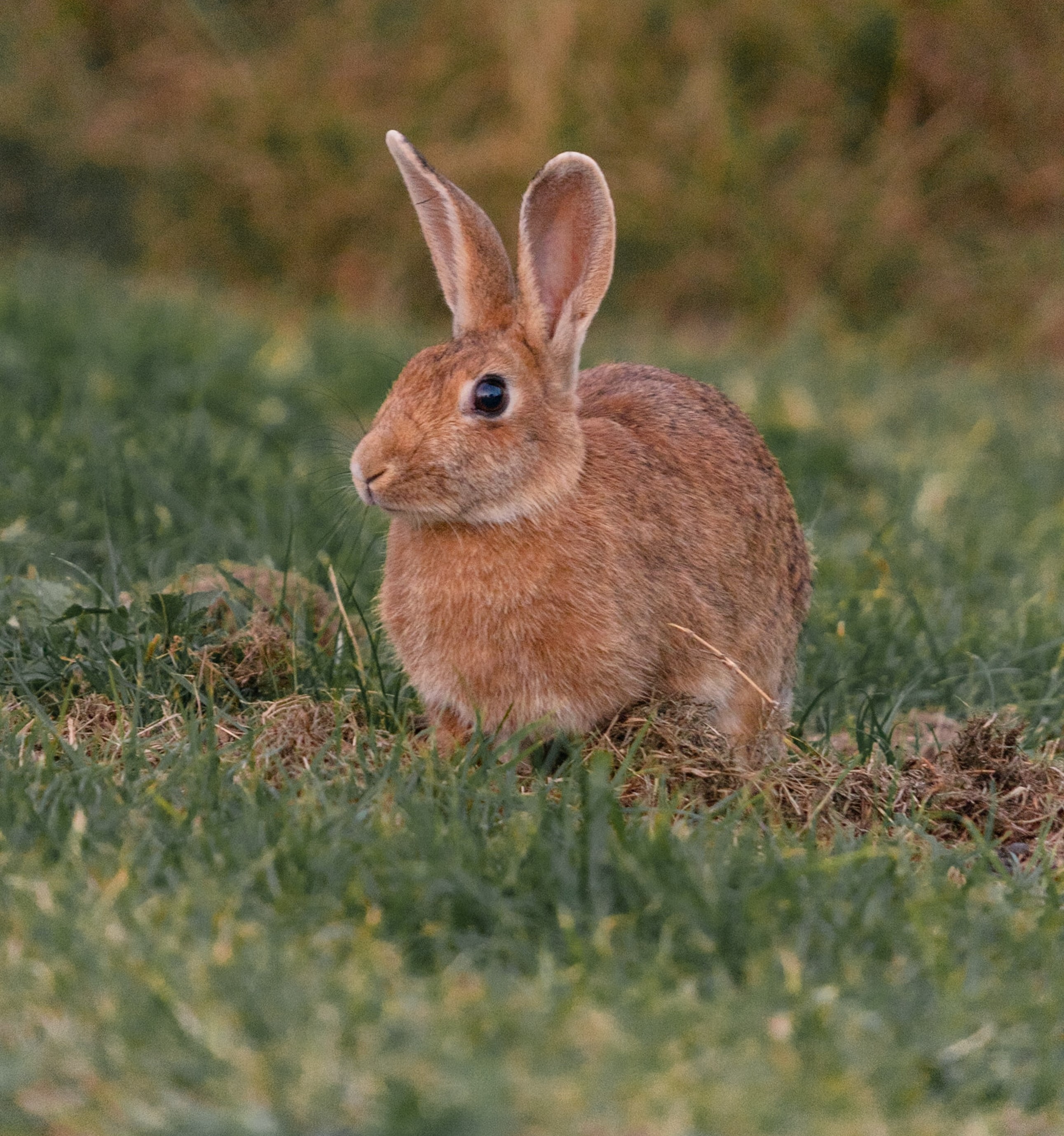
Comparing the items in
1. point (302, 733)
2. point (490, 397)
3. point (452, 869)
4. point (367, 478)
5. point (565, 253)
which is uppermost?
point (565, 253)

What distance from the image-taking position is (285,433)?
5820 millimetres

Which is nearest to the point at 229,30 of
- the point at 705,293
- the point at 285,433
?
the point at 705,293

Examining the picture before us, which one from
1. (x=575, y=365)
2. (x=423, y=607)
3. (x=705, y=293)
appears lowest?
(x=705, y=293)

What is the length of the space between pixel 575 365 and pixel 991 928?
1.37 meters

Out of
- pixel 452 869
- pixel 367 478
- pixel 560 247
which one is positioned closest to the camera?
pixel 452 869

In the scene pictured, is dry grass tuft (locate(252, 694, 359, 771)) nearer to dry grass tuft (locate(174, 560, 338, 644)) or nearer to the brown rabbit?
the brown rabbit

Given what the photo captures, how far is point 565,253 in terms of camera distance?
3203 mm

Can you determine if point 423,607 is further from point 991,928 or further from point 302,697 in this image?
point 991,928

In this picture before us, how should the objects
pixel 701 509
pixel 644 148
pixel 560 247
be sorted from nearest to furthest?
pixel 560 247 → pixel 701 509 → pixel 644 148

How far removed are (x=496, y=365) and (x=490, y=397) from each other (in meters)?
0.06

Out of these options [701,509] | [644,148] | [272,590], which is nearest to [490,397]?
[701,509]

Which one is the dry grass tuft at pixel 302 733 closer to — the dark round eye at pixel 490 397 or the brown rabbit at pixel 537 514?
the brown rabbit at pixel 537 514

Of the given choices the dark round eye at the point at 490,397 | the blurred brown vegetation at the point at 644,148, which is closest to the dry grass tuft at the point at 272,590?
the dark round eye at the point at 490,397

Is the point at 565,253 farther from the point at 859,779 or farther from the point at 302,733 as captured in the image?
the point at 859,779
